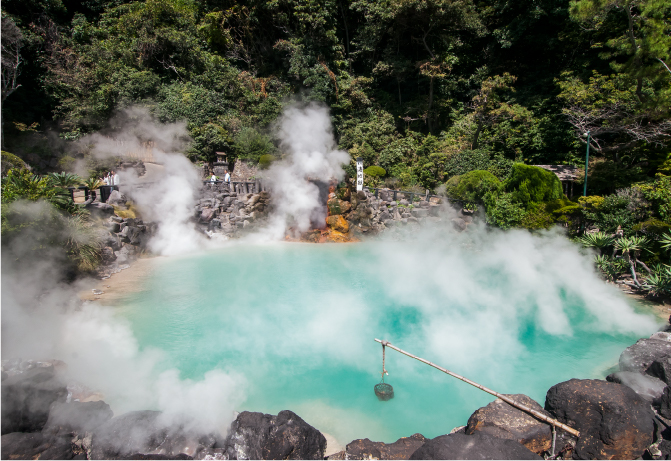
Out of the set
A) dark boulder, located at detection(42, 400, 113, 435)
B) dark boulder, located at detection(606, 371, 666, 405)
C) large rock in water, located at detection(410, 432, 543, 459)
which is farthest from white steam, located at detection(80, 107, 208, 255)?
dark boulder, located at detection(606, 371, 666, 405)

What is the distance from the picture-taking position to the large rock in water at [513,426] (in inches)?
168

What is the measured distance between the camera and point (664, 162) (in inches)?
399

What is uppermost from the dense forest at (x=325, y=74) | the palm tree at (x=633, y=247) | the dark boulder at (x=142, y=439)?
the dense forest at (x=325, y=74)

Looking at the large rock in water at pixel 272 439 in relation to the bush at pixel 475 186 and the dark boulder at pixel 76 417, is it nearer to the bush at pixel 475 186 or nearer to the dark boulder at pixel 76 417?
the dark boulder at pixel 76 417

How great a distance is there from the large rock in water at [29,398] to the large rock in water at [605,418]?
6.41 m

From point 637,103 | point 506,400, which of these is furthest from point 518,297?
point 637,103

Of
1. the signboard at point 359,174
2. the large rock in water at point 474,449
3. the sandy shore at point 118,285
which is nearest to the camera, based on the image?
the large rock in water at point 474,449

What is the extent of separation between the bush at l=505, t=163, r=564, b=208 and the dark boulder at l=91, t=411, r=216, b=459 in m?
11.2

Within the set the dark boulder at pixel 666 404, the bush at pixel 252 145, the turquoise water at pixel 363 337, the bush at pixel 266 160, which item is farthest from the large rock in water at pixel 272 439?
the bush at pixel 252 145

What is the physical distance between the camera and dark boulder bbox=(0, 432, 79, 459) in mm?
3953

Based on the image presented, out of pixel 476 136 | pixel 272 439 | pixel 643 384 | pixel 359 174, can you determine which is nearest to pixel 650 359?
pixel 643 384

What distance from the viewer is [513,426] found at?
442cm

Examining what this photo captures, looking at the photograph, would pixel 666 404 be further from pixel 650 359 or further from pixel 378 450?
pixel 378 450

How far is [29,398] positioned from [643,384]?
8078mm
